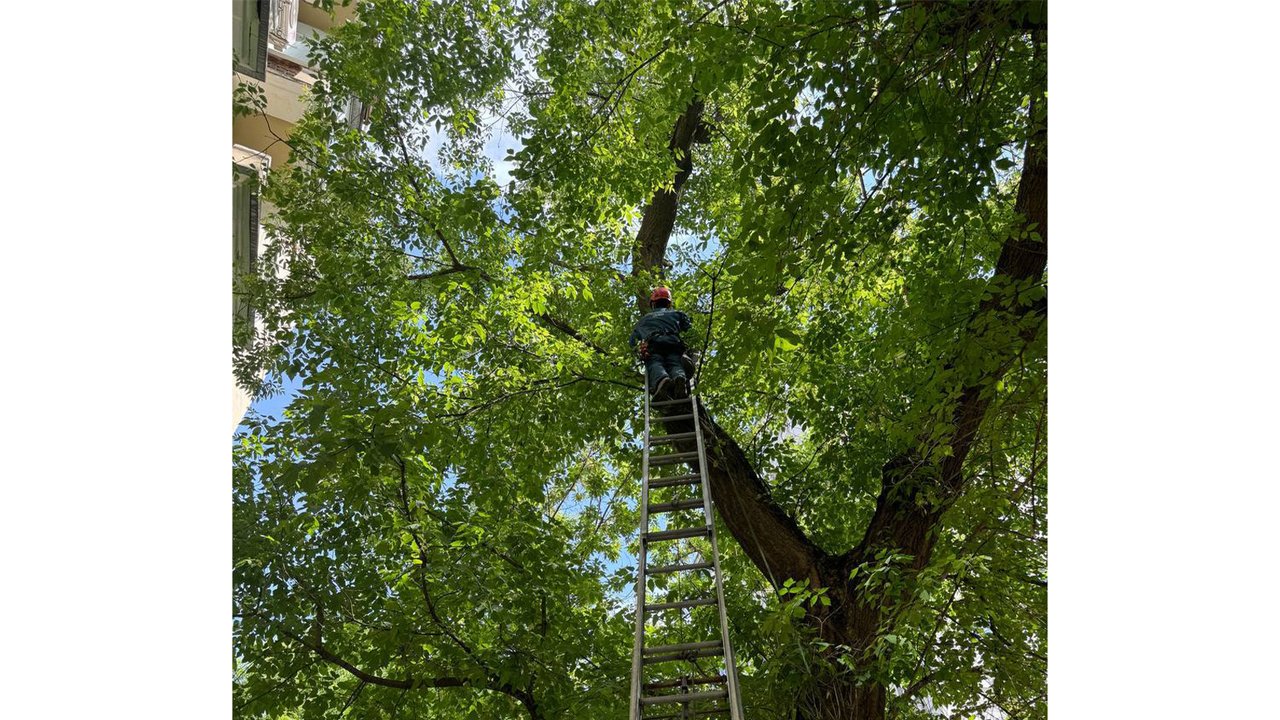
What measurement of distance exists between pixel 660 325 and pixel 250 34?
326 cm

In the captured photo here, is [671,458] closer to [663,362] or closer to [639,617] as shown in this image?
[663,362]

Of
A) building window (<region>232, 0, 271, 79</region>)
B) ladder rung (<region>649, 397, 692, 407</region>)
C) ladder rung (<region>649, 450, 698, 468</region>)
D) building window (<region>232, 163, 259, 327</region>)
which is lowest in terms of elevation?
ladder rung (<region>649, 450, 698, 468</region>)

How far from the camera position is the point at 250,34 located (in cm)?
497

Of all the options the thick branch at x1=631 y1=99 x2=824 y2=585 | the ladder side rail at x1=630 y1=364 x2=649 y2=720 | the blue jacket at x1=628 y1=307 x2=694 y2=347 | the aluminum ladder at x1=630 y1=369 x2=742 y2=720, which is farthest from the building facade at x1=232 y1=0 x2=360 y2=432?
the thick branch at x1=631 y1=99 x2=824 y2=585

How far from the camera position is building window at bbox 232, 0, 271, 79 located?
4762 millimetres

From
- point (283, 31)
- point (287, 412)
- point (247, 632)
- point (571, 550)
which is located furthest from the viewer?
point (283, 31)

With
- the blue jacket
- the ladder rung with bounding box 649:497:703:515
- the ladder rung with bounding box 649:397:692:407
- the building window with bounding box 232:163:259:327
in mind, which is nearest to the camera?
the ladder rung with bounding box 649:497:703:515

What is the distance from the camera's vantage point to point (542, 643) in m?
5.56

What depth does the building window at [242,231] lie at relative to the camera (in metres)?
5.51

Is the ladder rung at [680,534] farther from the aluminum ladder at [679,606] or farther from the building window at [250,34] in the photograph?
the building window at [250,34]

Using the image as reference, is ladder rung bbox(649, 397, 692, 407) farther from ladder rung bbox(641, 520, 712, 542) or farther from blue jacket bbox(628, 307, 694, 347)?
ladder rung bbox(641, 520, 712, 542)

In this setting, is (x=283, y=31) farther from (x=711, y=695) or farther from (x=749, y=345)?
(x=711, y=695)
